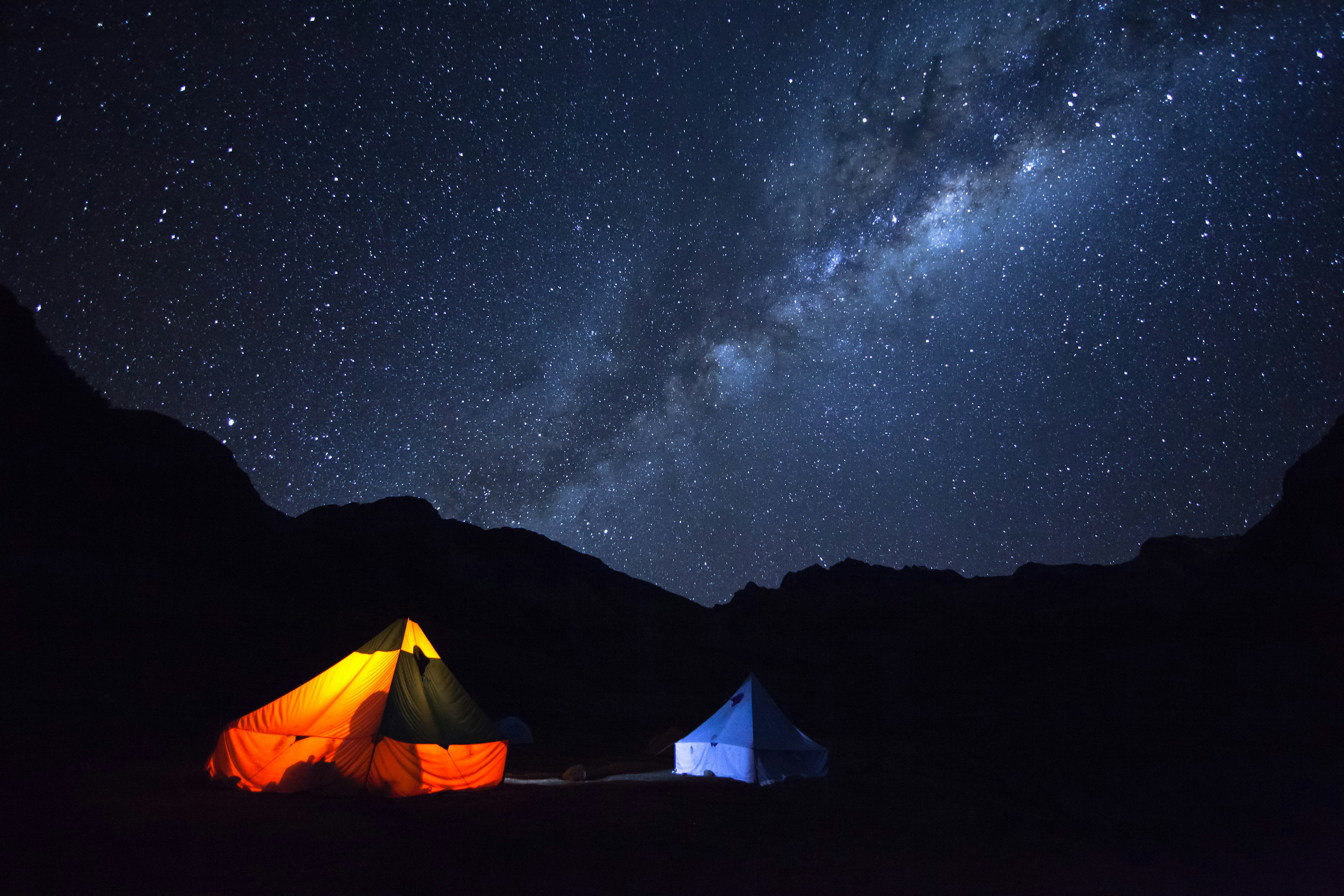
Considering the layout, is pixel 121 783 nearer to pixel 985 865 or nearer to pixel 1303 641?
pixel 985 865

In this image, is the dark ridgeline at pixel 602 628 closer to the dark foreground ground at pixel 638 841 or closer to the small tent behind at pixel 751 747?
the dark foreground ground at pixel 638 841

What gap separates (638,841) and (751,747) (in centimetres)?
648

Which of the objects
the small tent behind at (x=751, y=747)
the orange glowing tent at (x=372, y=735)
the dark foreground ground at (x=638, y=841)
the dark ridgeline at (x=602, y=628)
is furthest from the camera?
the dark ridgeline at (x=602, y=628)

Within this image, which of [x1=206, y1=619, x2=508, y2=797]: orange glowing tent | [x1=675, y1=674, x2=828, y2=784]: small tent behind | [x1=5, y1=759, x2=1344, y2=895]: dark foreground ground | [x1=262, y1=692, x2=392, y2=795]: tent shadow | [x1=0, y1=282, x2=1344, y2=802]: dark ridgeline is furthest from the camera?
[x1=0, y1=282, x2=1344, y2=802]: dark ridgeline

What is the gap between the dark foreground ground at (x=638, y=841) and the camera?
628 cm

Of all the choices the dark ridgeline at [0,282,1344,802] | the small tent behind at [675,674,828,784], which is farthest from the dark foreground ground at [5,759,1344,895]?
the dark ridgeline at [0,282,1344,802]

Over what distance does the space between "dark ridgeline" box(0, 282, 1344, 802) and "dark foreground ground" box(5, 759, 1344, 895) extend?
393 cm

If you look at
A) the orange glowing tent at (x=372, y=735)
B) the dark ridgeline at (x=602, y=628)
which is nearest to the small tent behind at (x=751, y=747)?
the dark ridgeline at (x=602, y=628)

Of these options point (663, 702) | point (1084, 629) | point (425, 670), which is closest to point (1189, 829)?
point (425, 670)

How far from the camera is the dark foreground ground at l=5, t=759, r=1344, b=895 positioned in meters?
6.28

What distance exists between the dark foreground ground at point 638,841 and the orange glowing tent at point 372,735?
14.4 inches

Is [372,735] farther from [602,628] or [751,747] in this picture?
[602,628]

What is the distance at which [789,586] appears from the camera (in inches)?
2758

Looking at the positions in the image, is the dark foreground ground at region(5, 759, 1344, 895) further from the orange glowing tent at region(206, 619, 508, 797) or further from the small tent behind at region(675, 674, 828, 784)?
the small tent behind at region(675, 674, 828, 784)
